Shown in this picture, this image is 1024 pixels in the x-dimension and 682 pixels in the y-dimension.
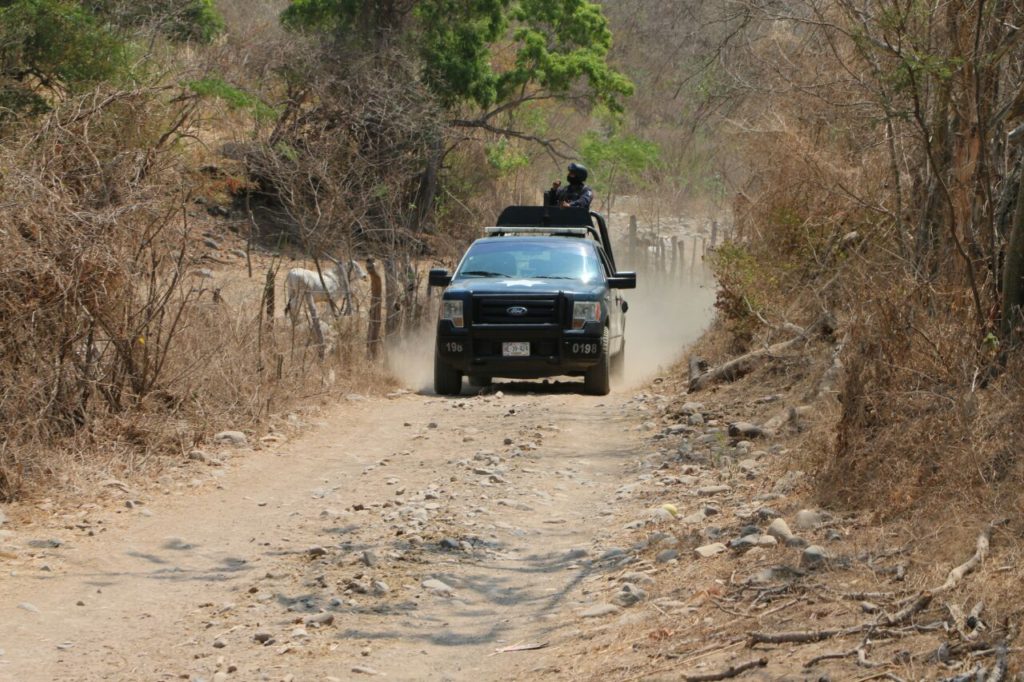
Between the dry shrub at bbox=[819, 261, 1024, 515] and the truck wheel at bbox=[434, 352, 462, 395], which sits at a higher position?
the dry shrub at bbox=[819, 261, 1024, 515]

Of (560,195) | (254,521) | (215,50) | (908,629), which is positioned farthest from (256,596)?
(215,50)

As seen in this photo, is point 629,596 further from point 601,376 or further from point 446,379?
point 446,379

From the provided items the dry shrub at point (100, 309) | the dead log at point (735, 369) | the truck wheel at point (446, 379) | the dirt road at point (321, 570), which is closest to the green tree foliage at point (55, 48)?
the truck wheel at point (446, 379)

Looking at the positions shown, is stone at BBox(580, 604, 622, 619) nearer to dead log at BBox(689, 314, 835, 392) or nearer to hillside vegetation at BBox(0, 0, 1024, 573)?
hillside vegetation at BBox(0, 0, 1024, 573)

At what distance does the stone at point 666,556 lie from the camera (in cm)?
712

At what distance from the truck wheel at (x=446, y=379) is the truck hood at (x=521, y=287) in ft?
2.88

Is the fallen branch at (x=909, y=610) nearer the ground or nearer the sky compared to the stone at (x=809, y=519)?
nearer the sky

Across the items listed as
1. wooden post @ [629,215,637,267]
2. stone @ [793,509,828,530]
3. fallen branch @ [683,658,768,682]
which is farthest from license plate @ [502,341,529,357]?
wooden post @ [629,215,637,267]

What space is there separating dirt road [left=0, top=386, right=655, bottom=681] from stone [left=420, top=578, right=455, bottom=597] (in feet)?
0.03

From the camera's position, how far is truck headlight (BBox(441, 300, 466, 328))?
48.1 feet

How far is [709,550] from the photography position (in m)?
7.00

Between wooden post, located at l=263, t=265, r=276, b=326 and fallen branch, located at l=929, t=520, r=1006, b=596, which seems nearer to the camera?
fallen branch, located at l=929, t=520, r=1006, b=596

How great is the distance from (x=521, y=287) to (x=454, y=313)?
0.78 metres

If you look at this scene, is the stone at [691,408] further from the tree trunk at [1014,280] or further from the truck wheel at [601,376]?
the tree trunk at [1014,280]
